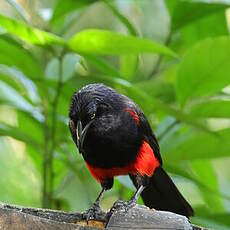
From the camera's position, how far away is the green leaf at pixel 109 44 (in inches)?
147

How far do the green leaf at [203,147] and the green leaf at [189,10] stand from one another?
684mm

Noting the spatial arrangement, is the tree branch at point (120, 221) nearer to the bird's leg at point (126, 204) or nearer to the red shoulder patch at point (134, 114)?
the bird's leg at point (126, 204)

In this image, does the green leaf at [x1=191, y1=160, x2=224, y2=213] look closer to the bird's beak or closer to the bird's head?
the bird's head

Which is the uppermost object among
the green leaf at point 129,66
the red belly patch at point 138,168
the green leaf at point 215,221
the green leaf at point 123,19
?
the green leaf at point 123,19

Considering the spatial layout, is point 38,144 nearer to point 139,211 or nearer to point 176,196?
point 176,196

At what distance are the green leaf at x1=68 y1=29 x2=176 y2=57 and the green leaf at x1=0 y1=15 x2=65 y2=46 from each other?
9 cm

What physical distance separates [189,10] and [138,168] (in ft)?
3.20

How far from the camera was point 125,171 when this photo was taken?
13.6ft

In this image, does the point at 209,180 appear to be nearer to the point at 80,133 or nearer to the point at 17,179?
the point at 17,179

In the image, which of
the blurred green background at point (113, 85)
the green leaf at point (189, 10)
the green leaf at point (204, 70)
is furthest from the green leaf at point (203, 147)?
the green leaf at point (189, 10)

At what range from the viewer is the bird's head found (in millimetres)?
3646

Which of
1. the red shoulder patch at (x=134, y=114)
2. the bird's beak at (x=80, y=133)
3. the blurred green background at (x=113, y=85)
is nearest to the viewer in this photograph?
the bird's beak at (x=80, y=133)

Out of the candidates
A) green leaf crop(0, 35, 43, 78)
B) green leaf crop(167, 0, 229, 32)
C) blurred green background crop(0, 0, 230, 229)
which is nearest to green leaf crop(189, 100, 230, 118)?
blurred green background crop(0, 0, 230, 229)

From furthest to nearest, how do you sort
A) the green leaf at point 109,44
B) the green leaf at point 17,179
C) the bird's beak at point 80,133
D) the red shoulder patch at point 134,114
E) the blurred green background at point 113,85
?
the green leaf at point 17,179
the red shoulder patch at point 134,114
the blurred green background at point 113,85
the green leaf at point 109,44
the bird's beak at point 80,133
